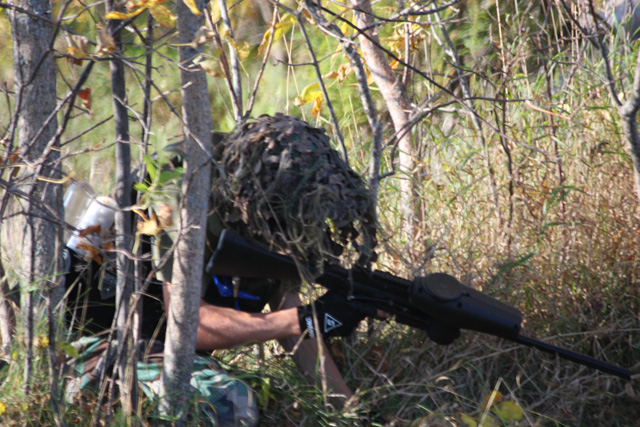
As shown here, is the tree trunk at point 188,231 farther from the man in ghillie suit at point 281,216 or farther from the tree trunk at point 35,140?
the tree trunk at point 35,140

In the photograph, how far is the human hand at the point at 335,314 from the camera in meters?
2.22

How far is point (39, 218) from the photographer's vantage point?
1.97 m

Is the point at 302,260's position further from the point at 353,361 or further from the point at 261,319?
the point at 353,361

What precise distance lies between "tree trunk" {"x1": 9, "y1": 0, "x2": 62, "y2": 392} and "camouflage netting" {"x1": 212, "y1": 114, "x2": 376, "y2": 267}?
53 centimetres

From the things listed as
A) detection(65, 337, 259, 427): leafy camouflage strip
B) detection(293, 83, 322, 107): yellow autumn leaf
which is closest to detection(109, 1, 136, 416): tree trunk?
detection(65, 337, 259, 427): leafy camouflage strip

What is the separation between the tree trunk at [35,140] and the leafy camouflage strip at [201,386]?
209mm

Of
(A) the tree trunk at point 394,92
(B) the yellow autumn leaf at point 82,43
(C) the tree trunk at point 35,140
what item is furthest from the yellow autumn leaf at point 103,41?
(A) the tree trunk at point 394,92

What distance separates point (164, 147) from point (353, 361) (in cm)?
116

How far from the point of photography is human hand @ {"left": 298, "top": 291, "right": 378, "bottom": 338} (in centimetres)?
222

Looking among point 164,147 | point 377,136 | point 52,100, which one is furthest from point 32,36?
point 377,136

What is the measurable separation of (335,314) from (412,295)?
267mm

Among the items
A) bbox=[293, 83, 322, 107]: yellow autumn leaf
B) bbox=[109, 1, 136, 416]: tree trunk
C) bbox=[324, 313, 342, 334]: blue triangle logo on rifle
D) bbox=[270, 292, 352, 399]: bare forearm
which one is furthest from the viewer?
bbox=[293, 83, 322, 107]: yellow autumn leaf

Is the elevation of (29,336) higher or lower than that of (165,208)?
lower

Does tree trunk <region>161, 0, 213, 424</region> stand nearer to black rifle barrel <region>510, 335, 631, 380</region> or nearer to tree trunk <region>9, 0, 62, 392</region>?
tree trunk <region>9, 0, 62, 392</region>
